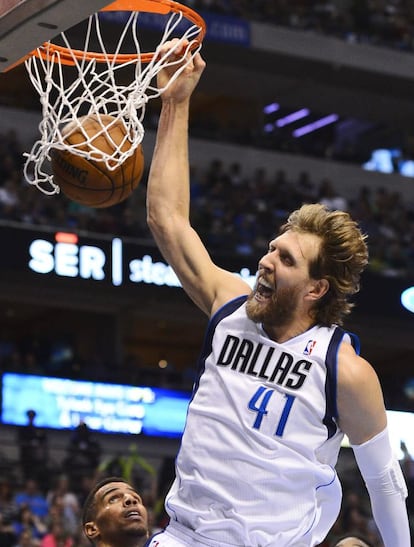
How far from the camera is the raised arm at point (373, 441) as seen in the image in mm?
2977

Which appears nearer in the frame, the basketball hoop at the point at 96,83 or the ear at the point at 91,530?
the basketball hoop at the point at 96,83

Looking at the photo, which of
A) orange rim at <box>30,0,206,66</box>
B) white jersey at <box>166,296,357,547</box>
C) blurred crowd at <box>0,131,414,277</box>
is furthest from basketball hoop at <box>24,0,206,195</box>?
blurred crowd at <box>0,131,414,277</box>

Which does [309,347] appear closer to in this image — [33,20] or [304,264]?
[304,264]

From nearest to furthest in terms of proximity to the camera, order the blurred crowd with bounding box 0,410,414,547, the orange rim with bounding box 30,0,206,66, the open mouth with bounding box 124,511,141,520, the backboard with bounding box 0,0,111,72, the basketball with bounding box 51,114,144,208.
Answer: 1. the backboard with bounding box 0,0,111,72
2. the orange rim with bounding box 30,0,206,66
3. the basketball with bounding box 51,114,144,208
4. the open mouth with bounding box 124,511,141,520
5. the blurred crowd with bounding box 0,410,414,547

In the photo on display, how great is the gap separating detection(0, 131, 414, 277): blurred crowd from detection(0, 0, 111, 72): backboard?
12081 millimetres

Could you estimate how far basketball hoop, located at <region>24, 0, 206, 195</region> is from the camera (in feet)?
13.2

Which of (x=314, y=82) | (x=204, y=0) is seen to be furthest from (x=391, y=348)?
(x=204, y=0)

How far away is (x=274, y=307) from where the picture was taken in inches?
120

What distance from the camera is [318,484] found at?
3.00m

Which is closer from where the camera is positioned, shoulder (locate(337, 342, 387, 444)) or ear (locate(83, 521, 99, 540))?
shoulder (locate(337, 342, 387, 444))

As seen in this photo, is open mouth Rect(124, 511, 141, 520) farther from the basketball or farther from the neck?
the neck

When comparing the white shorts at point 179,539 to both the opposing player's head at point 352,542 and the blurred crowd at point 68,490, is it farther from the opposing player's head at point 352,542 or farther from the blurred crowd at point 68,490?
the blurred crowd at point 68,490

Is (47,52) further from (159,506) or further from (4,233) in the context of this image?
(4,233)

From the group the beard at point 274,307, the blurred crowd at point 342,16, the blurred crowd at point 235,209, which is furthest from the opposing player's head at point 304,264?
the blurred crowd at point 342,16
